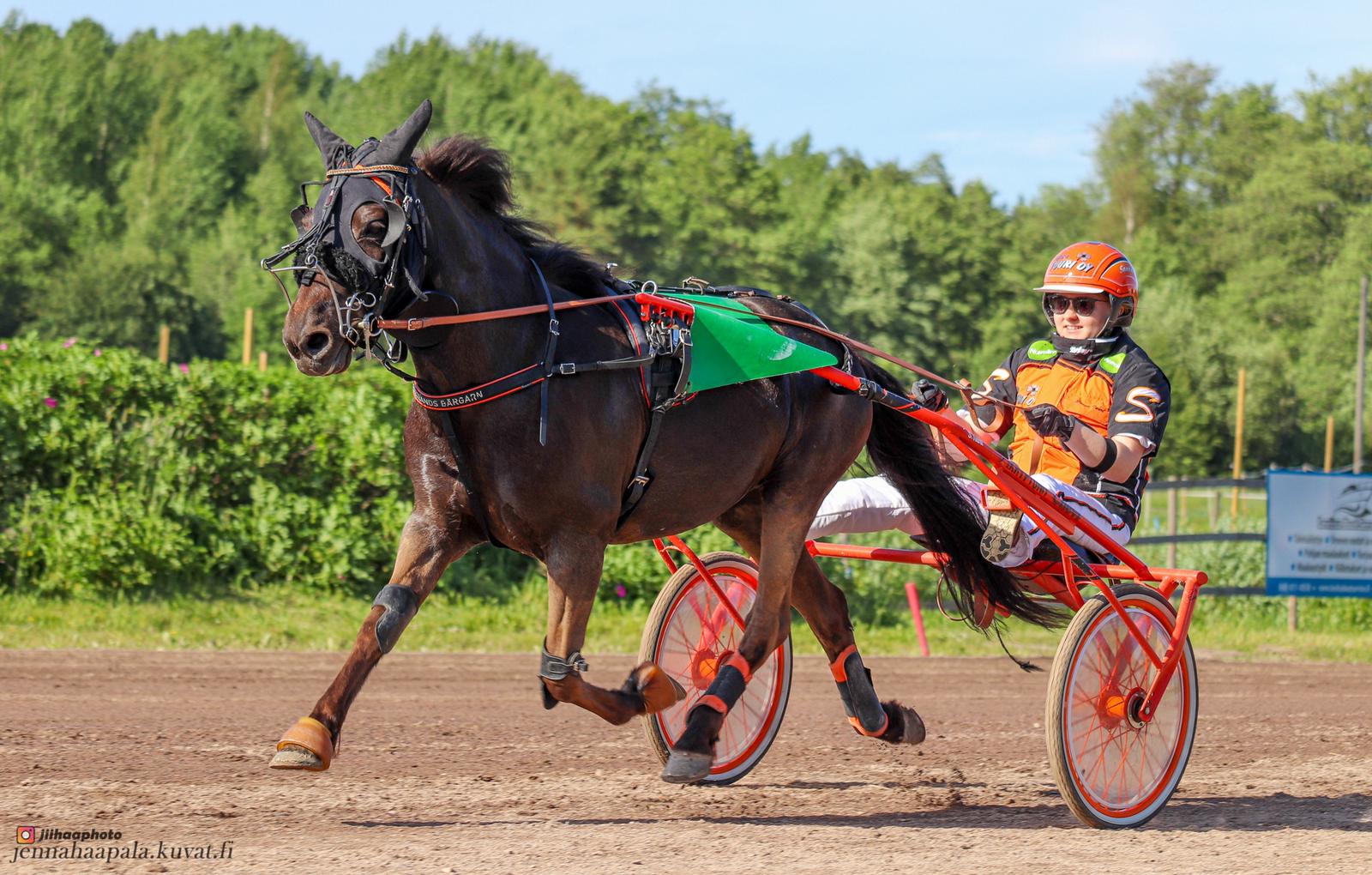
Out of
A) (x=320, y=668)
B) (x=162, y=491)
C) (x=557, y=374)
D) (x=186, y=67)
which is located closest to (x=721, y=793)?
(x=557, y=374)

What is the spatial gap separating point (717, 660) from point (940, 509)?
94 centimetres

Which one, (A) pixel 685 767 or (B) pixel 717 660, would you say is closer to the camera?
(A) pixel 685 767

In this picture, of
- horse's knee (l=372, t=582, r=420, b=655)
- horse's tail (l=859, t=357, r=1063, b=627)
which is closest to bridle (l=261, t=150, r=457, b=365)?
horse's knee (l=372, t=582, r=420, b=655)

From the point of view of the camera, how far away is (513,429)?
3926 mm

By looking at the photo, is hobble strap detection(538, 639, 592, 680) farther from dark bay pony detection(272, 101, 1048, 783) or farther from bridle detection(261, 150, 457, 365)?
bridle detection(261, 150, 457, 365)

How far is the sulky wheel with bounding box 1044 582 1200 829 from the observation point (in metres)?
4.57

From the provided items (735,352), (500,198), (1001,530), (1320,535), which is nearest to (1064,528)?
(1001,530)

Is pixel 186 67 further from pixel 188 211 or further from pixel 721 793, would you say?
pixel 721 793

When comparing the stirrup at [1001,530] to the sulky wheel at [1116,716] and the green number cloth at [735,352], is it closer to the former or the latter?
the sulky wheel at [1116,716]

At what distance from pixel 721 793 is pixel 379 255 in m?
2.20

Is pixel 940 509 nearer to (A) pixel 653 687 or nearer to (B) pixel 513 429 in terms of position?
(A) pixel 653 687

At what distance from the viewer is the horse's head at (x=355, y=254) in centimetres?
366

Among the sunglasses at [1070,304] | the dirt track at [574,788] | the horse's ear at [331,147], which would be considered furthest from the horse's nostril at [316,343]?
the sunglasses at [1070,304]

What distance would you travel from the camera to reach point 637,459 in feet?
13.8
